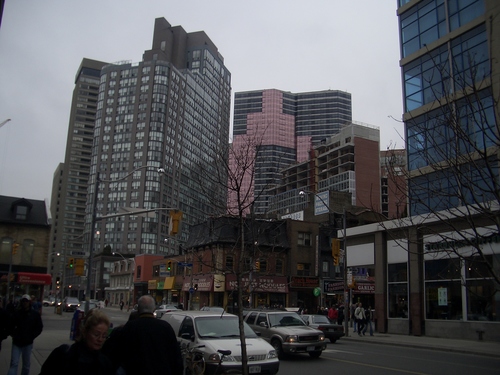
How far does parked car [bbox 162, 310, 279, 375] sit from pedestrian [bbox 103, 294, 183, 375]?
5589 millimetres

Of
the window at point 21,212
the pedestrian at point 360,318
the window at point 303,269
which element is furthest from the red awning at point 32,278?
the pedestrian at point 360,318

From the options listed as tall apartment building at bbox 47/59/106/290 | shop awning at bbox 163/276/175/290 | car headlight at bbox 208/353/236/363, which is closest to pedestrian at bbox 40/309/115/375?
car headlight at bbox 208/353/236/363

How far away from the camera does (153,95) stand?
146 metres

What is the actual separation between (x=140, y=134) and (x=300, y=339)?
134728mm

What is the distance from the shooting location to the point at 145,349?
5270mm

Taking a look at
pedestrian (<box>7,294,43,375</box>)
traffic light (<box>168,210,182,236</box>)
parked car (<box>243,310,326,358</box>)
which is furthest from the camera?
traffic light (<box>168,210,182,236</box>)

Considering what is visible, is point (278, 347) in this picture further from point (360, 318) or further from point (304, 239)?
point (304, 239)

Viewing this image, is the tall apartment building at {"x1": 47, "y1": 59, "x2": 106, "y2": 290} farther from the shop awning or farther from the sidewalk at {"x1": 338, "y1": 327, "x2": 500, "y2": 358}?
the sidewalk at {"x1": 338, "y1": 327, "x2": 500, "y2": 358}

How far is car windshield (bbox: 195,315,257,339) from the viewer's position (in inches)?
462

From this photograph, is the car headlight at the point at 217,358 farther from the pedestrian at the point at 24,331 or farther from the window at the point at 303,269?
the window at the point at 303,269

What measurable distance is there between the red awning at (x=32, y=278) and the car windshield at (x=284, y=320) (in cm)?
3538

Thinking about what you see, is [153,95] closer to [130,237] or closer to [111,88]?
[111,88]

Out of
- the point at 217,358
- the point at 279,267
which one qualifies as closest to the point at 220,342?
the point at 217,358

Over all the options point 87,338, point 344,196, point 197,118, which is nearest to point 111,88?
point 197,118
